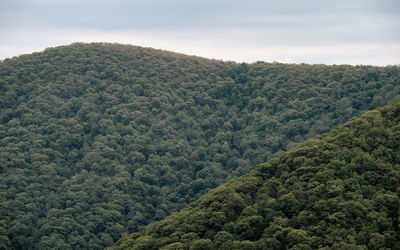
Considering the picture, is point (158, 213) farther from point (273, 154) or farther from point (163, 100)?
point (163, 100)

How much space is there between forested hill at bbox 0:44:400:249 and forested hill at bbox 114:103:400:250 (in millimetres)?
20462

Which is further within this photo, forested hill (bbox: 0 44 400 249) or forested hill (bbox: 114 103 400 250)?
forested hill (bbox: 0 44 400 249)

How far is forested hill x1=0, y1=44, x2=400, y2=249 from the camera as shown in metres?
77.6

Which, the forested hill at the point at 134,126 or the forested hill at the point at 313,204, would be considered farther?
the forested hill at the point at 134,126

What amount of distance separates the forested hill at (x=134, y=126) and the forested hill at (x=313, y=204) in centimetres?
2046

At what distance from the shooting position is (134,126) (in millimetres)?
98438

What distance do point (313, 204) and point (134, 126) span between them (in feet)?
Answer: 172

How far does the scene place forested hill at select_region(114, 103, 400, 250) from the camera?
4753 centimetres

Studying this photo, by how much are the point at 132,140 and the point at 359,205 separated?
51.9 metres

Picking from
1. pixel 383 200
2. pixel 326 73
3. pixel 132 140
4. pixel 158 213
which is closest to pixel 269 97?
pixel 326 73

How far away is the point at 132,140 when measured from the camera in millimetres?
94438

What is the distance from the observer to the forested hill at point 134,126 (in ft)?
255

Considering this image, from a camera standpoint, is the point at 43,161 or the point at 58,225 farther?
the point at 43,161

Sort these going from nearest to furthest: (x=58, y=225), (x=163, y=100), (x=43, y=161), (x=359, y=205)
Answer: (x=359, y=205) → (x=58, y=225) → (x=43, y=161) → (x=163, y=100)
